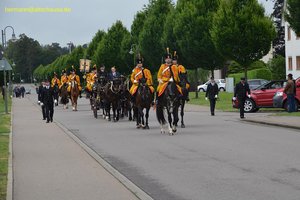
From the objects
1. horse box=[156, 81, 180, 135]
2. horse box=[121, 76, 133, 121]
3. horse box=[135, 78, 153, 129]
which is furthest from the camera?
horse box=[121, 76, 133, 121]

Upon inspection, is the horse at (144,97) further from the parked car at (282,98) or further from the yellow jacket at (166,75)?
the parked car at (282,98)

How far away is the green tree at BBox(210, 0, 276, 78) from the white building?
85.9 ft

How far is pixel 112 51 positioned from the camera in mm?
78250

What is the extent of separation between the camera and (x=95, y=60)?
80812 mm

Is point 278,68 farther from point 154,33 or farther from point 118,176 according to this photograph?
point 118,176

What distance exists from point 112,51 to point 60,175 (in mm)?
65871

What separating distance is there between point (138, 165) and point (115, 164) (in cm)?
59

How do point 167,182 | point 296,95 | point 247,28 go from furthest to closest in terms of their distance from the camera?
point 247,28
point 296,95
point 167,182

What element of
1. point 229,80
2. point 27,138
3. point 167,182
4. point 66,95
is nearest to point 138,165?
point 167,182

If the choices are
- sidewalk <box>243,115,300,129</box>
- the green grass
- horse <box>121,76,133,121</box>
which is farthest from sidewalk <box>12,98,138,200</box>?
the green grass

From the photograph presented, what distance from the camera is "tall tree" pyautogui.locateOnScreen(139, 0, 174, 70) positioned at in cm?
5981

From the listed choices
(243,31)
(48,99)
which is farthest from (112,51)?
(48,99)

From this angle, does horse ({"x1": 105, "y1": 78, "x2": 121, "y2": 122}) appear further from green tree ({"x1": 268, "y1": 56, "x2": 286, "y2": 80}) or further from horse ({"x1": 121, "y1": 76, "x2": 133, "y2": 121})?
green tree ({"x1": 268, "y1": 56, "x2": 286, "y2": 80})

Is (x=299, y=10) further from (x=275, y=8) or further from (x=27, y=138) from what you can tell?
(x=275, y=8)
